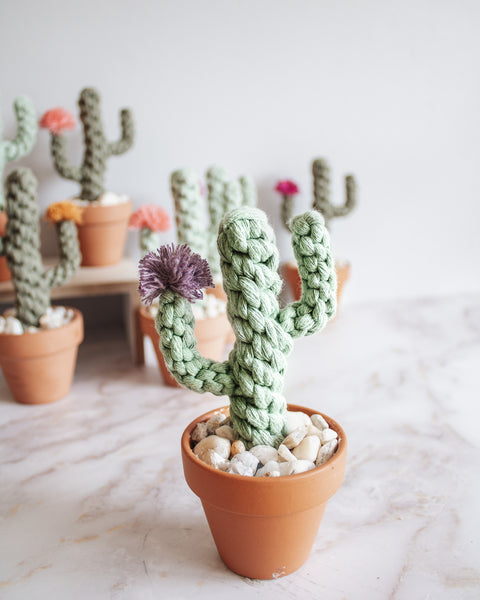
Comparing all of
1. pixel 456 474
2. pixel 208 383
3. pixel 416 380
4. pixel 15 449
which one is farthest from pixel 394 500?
pixel 15 449

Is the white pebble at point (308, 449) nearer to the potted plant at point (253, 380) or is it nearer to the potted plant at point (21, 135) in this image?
the potted plant at point (253, 380)

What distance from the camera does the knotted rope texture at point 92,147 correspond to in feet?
4.61

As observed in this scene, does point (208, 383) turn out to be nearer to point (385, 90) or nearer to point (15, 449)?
point (15, 449)

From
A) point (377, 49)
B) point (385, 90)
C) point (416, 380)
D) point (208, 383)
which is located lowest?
point (416, 380)

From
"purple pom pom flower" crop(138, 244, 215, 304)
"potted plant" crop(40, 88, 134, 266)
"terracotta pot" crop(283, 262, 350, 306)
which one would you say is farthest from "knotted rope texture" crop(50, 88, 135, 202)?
"purple pom pom flower" crop(138, 244, 215, 304)

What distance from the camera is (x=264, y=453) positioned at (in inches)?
29.3

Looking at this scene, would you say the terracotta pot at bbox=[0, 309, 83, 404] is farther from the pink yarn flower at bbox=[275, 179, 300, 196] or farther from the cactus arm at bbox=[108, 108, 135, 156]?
the pink yarn flower at bbox=[275, 179, 300, 196]

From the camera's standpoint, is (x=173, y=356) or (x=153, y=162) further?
(x=153, y=162)

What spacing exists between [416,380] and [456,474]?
0.37 meters

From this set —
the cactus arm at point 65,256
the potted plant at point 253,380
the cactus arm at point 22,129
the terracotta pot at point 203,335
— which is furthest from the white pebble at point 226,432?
the cactus arm at point 22,129

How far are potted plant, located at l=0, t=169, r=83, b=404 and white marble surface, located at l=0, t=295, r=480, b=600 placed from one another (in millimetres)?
58

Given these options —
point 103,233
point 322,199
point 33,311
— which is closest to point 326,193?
point 322,199

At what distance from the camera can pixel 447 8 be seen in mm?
1678

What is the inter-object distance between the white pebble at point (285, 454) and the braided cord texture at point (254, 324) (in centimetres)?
3
